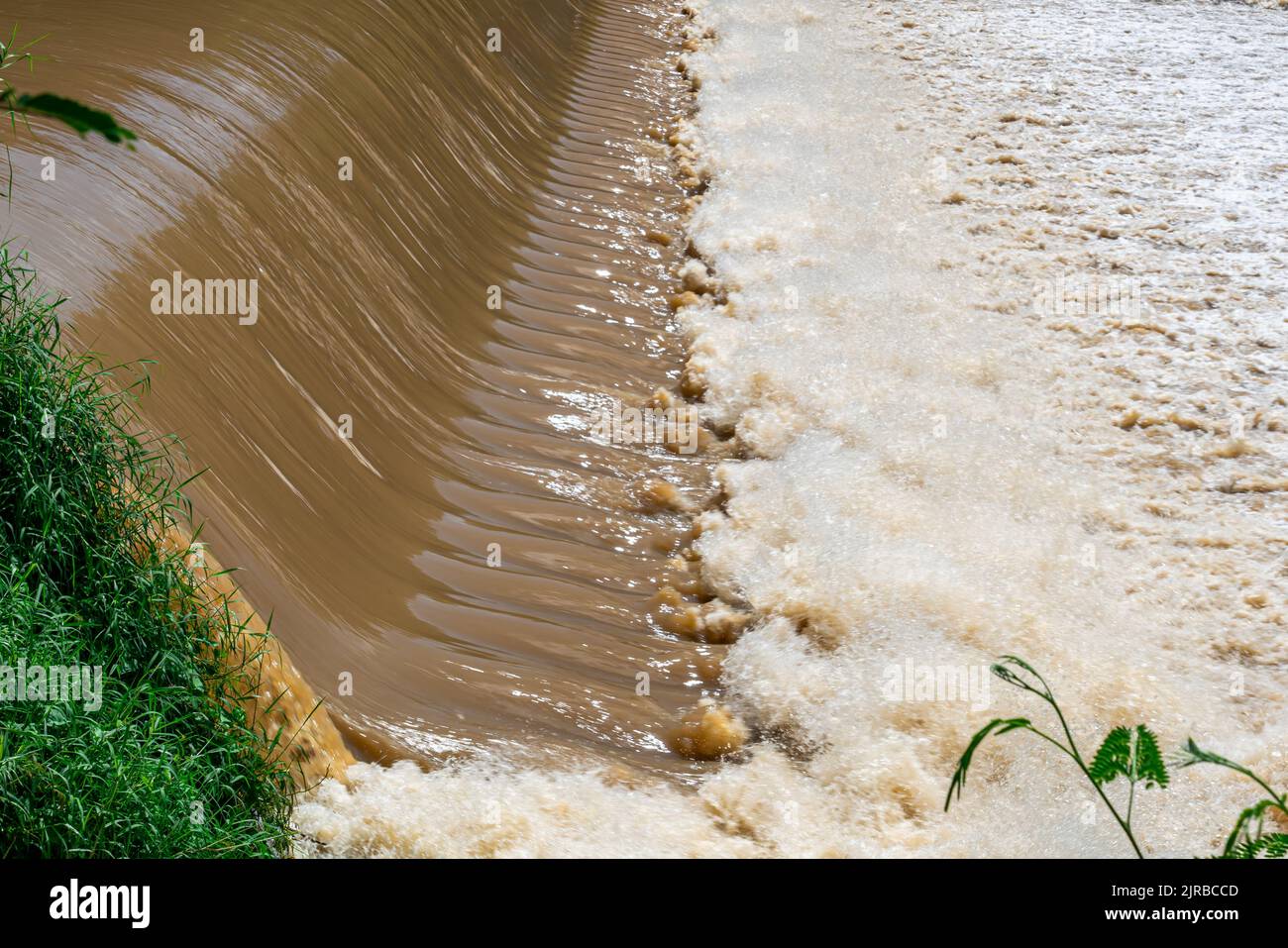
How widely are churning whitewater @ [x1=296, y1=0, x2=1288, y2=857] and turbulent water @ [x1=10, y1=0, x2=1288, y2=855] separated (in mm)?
16

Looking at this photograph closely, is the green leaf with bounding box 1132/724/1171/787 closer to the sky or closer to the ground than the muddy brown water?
closer to the ground

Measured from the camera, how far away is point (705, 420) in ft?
15.4

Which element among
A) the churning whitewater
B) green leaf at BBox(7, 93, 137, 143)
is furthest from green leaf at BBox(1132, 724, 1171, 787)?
the churning whitewater

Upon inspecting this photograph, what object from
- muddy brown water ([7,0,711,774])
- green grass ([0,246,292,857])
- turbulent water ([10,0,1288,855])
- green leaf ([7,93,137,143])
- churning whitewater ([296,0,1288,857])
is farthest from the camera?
muddy brown water ([7,0,711,774])

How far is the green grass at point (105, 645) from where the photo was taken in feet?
7.35

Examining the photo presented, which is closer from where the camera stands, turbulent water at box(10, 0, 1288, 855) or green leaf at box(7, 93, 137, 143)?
green leaf at box(7, 93, 137, 143)

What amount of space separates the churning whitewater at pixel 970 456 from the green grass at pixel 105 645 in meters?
0.34

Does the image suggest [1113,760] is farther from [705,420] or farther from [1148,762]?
[705,420]

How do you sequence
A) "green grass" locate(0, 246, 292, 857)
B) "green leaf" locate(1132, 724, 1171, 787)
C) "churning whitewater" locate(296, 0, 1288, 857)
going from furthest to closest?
"churning whitewater" locate(296, 0, 1288, 857)
"green grass" locate(0, 246, 292, 857)
"green leaf" locate(1132, 724, 1171, 787)

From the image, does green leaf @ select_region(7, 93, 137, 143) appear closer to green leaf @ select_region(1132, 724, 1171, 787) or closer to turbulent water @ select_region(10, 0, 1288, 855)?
green leaf @ select_region(1132, 724, 1171, 787)

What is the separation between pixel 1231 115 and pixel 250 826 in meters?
6.10

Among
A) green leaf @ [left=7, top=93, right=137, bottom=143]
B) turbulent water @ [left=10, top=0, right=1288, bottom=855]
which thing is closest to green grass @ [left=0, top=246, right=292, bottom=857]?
turbulent water @ [left=10, top=0, right=1288, bottom=855]

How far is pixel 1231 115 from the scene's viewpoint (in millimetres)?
6336

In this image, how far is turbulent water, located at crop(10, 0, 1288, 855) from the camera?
3115mm
